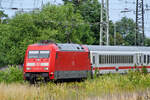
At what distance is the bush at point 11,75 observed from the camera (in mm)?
21359

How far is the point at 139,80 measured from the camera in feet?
51.8

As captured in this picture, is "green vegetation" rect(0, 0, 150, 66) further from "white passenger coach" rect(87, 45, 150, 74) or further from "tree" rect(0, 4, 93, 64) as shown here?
"white passenger coach" rect(87, 45, 150, 74)

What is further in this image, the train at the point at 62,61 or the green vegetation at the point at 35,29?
the green vegetation at the point at 35,29

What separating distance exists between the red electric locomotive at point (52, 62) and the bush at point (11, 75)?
73 centimetres

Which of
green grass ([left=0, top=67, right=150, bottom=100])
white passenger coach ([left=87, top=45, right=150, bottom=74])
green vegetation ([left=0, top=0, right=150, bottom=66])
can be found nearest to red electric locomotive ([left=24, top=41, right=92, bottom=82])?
green grass ([left=0, top=67, right=150, bottom=100])

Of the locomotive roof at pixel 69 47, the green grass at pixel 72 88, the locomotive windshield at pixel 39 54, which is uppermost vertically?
the locomotive roof at pixel 69 47

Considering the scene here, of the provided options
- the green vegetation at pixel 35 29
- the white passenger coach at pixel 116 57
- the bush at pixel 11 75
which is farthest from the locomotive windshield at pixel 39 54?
the green vegetation at pixel 35 29

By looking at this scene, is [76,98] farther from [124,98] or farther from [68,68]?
[68,68]

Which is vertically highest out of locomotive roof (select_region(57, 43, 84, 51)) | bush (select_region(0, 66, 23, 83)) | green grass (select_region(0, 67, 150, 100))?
locomotive roof (select_region(57, 43, 84, 51))

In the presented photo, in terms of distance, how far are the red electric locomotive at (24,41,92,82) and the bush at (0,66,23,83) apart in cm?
73

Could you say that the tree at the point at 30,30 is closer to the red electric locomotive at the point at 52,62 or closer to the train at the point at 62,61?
the train at the point at 62,61

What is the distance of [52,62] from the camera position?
21203 mm

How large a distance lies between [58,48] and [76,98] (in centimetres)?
1118

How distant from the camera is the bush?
21359 mm
